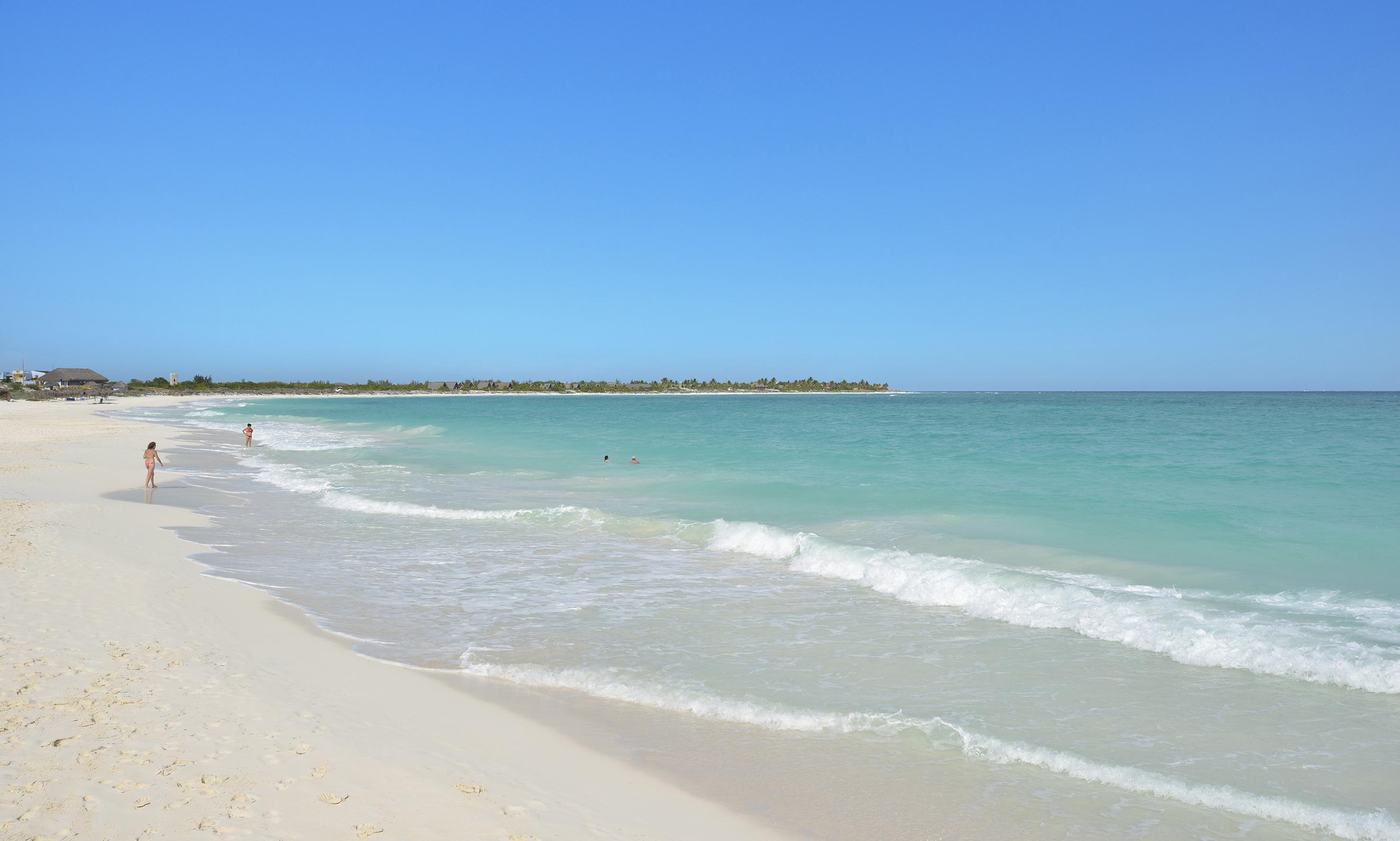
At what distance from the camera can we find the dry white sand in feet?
14.0

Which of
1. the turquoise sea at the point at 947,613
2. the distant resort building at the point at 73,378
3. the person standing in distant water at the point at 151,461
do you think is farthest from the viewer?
the distant resort building at the point at 73,378

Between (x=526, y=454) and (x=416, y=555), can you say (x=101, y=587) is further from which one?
(x=526, y=454)

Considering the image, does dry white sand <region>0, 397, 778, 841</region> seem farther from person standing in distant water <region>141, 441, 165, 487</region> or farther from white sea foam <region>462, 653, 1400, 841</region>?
person standing in distant water <region>141, 441, 165, 487</region>

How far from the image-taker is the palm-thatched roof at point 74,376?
442 feet

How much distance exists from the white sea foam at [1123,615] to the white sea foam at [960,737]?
2.99 m

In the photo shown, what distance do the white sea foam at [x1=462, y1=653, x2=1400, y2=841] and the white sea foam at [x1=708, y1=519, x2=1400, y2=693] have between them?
9.81 ft

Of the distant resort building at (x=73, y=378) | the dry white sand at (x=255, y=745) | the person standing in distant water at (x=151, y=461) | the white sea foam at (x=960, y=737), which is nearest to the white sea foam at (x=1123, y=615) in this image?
the white sea foam at (x=960, y=737)

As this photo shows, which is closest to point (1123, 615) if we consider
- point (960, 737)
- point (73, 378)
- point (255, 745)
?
point (960, 737)

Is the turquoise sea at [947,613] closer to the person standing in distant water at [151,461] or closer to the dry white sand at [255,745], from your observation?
the dry white sand at [255,745]

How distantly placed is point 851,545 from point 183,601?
10134 mm

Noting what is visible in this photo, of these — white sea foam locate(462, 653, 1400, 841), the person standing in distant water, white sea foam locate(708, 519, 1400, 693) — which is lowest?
white sea foam locate(462, 653, 1400, 841)

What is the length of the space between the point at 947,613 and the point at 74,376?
171m

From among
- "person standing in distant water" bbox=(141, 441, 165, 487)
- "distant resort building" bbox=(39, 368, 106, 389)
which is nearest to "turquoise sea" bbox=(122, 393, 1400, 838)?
"person standing in distant water" bbox=(141, 441, 165, 487)

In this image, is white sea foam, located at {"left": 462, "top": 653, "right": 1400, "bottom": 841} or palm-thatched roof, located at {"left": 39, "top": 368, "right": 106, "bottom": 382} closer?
white sea foam, located at {"left": 462, "top": 653, "right": 1400, "bottom": 841}
